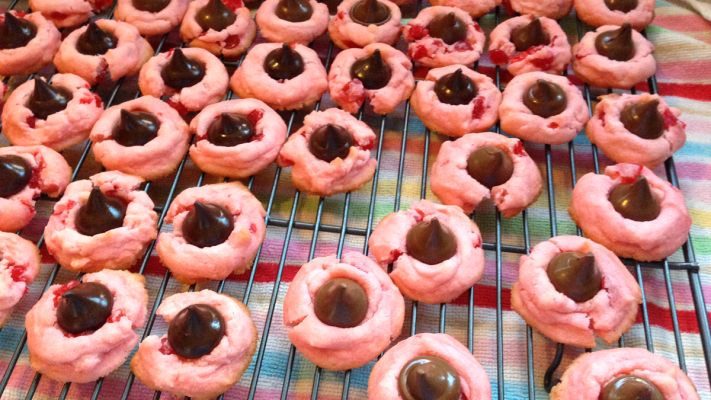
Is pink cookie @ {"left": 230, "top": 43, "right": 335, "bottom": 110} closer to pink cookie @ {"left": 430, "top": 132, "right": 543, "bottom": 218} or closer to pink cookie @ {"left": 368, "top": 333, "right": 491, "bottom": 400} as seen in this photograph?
pink cookie @ {"left": 430, "top": 132, "right": 543, "bottom": 218}

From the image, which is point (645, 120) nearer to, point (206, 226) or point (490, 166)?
point (490, 166)

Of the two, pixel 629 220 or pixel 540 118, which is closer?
pixel 629 220

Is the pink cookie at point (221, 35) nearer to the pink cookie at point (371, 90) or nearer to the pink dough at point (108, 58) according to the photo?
the pink dough at point (108, 58)

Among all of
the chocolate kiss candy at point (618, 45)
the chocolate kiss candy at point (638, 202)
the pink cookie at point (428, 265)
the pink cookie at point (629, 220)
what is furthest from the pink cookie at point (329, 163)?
the chocolate kiss candy at point (618, 45)

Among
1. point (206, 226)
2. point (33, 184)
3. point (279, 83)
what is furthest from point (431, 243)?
point (33, 184)

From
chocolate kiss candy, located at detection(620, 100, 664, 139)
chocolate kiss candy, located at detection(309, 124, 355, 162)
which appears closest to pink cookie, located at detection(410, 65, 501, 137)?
chocolate kiss candy, located at detection(309, 124, 355, 162)

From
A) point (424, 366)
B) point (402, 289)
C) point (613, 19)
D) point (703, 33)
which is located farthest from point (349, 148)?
point (703, 33)
